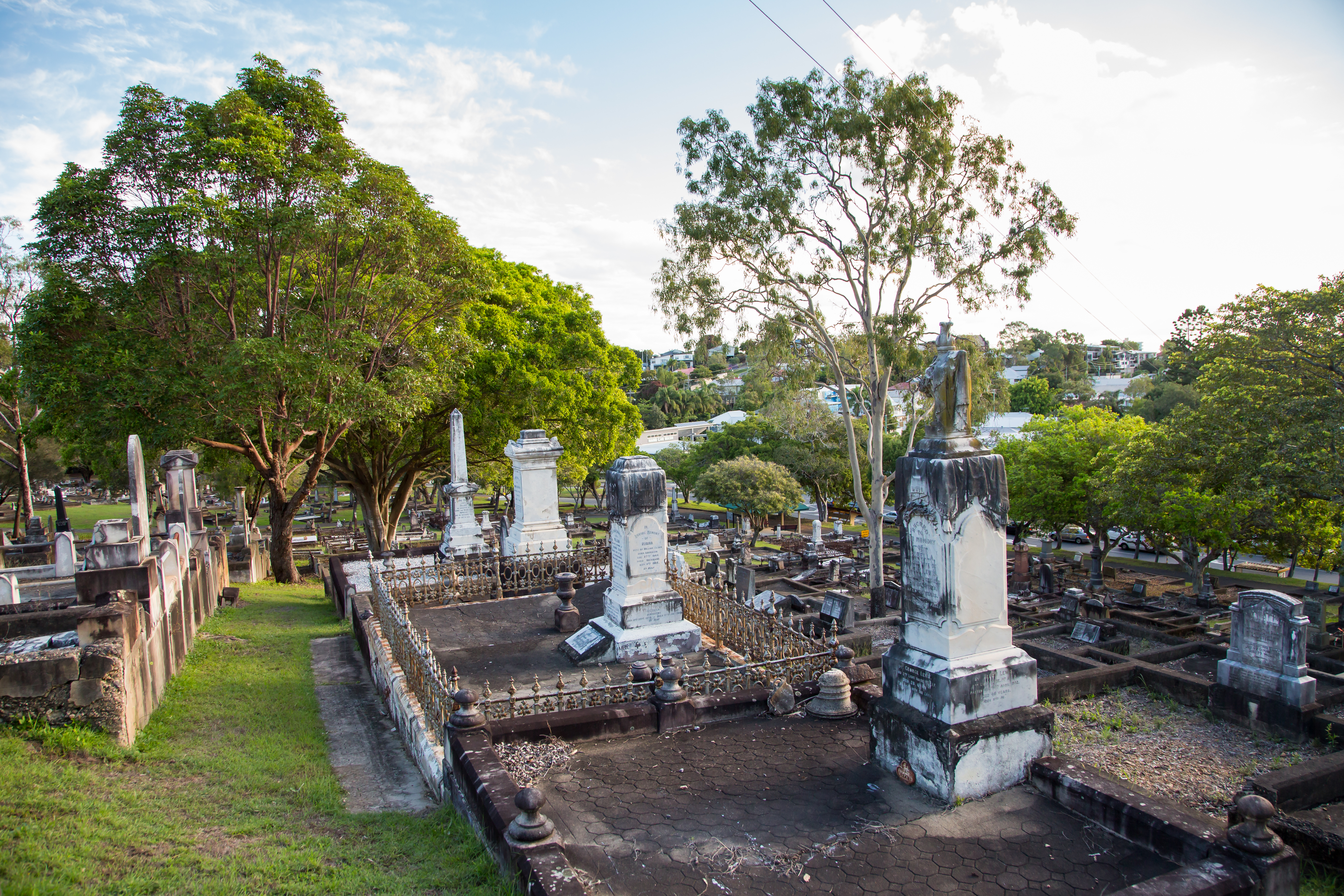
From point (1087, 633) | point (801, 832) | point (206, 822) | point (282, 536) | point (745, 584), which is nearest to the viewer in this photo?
point (801, 832)

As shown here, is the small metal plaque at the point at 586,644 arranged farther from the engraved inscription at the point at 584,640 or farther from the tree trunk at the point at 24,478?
the tree trunk at the point at 24,478

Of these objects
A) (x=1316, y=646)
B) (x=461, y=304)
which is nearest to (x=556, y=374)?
(x=461, y=304)

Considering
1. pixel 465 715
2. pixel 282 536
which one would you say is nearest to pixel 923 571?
pixel 465 715

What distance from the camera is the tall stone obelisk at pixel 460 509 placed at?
15.8 m

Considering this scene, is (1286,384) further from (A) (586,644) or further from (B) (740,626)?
(A) (586,644)

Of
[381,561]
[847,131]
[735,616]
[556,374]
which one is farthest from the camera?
[556,374]

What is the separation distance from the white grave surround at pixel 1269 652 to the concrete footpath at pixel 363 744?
9.45 m

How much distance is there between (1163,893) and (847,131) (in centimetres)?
1638

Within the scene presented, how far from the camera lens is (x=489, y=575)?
13367 millimetres

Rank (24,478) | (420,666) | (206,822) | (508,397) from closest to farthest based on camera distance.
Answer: (206,822) → (420,666) → (508,397) → (24,478)

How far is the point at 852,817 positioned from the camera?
204 inches

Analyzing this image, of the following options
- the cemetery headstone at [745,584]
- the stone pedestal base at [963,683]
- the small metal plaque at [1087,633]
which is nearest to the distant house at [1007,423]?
the small metal plaque at [1087,633]

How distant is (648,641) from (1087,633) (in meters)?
9.30

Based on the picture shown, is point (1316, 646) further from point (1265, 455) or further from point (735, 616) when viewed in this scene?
point (735, 616)
